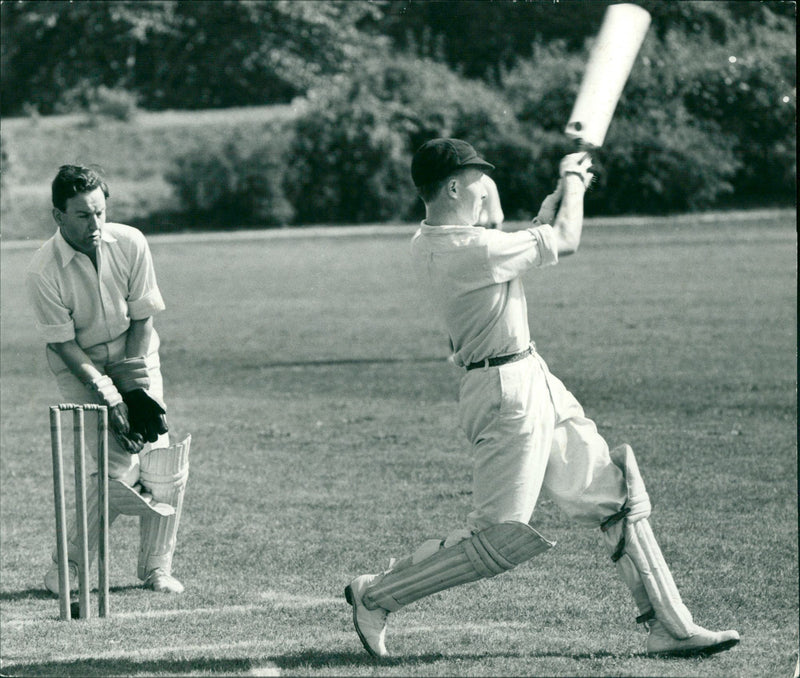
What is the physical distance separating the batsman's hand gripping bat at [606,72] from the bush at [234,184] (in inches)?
1143

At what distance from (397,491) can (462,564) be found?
3.40m

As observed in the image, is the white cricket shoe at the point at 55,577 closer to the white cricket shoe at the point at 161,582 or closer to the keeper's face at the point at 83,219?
the white cricket shoe at the point at 161,582

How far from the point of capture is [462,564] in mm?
5039

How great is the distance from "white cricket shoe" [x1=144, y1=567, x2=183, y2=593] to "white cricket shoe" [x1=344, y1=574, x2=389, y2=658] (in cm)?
148

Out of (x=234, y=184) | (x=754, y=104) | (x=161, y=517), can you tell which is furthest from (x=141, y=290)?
(x=234, y=184)

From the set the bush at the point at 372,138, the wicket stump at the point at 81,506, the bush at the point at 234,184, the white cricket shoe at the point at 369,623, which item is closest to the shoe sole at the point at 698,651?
the white cricket shoe at the point at 369,623

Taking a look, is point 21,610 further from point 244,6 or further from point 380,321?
point 244,6

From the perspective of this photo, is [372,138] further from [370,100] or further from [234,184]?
[234,184]

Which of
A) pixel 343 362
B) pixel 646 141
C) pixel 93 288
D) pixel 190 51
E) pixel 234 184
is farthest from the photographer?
pixel 190 51

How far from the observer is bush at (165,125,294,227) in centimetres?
3388

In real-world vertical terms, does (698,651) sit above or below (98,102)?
above

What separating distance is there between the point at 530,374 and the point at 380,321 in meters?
12.7

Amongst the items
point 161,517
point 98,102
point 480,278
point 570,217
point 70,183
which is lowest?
point 98,102

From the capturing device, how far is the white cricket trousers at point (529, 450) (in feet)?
16.4
